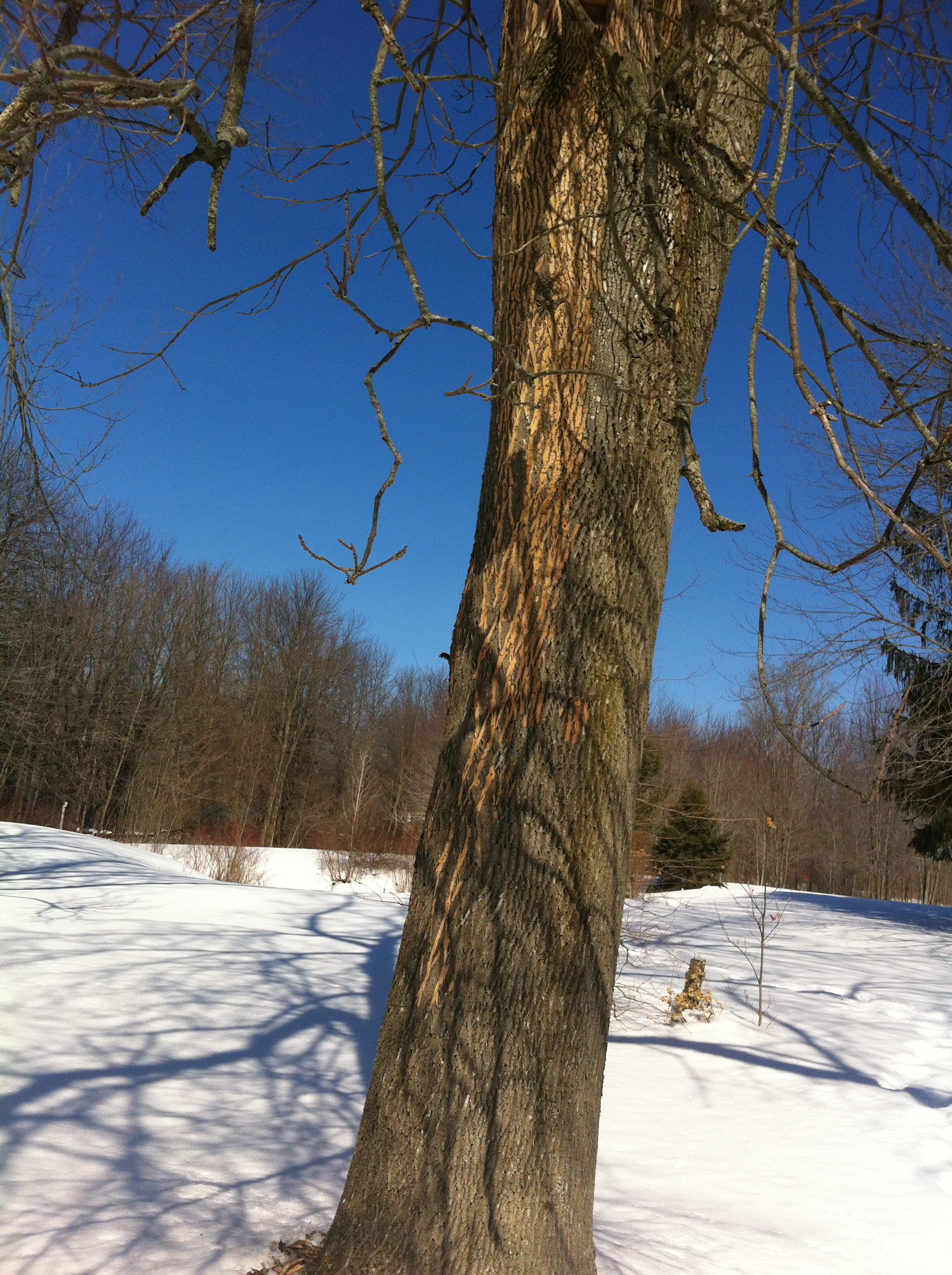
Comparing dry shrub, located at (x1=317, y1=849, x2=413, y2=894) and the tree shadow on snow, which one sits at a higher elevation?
the tree shadow on snow

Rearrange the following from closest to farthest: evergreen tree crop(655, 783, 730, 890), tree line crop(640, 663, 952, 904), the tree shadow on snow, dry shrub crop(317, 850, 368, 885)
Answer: the tree shadow on snow → tree line crop(640, 663, 952, 904) → evergreen tree crop(655, 783, 730, 890) → dry shrub crop(317, 850, 368, 885)

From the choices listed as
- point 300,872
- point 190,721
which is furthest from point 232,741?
point 300,872

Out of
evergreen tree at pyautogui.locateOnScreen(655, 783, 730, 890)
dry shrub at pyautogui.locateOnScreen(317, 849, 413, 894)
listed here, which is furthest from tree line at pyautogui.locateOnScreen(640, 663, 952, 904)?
dry shrub at pyautogui.locateOnScreen(317, 849, 413, 894)

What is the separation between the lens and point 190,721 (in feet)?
78.0

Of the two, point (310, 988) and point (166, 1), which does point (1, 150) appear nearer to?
point (166, 1)

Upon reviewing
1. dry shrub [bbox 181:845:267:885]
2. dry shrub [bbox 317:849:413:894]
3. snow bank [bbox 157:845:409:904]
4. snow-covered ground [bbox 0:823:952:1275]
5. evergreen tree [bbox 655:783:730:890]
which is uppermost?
evergreen tree [bbox 655:783:730:890]

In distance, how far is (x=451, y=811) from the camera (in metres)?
2.05

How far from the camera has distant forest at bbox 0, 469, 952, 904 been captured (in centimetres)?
1938

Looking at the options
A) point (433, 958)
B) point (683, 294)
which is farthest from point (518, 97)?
point (433, 958)

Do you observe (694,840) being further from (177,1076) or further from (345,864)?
(177,1076)

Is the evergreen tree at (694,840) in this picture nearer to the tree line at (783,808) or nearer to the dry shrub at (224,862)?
the tree line at (783,808)

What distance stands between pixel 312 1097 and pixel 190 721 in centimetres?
2119

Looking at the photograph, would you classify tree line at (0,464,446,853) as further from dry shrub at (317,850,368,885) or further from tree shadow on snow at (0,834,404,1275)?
tree shadow on snow at (0,834,404,1275)

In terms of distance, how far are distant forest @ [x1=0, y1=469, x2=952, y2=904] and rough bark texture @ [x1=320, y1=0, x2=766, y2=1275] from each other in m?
12.2
